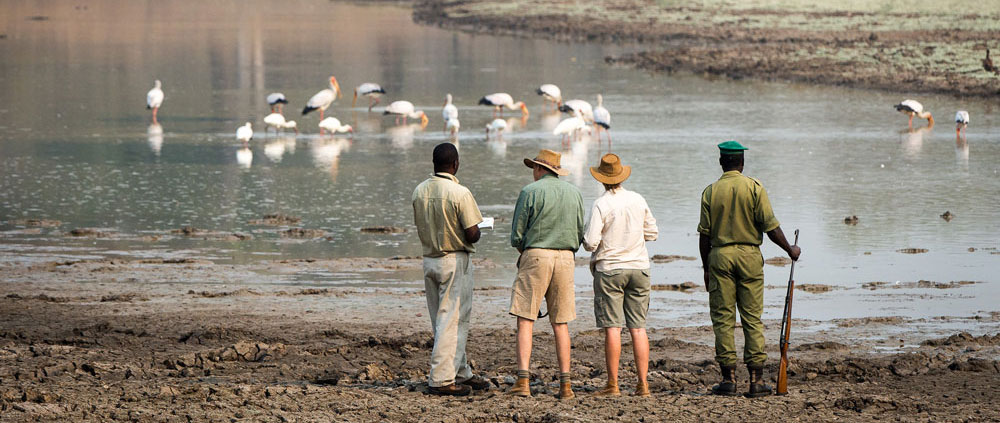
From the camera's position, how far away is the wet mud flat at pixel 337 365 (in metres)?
7.38

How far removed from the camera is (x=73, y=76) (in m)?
34.2

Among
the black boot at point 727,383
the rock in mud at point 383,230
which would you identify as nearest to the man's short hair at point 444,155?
the black boot at point 727,383

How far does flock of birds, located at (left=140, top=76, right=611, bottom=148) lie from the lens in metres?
23.2

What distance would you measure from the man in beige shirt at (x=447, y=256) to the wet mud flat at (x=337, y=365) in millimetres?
240

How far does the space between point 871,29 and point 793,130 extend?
89.6 feet

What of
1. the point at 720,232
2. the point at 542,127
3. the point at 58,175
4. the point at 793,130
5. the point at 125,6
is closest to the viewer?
the point at 720,232

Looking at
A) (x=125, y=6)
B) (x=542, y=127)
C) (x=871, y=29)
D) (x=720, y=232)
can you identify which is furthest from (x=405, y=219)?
(x=125, y=6)

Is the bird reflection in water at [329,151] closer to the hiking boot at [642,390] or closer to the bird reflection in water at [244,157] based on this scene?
the bird reflection in water at [244,157]

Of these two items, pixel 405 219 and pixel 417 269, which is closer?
pixel 417 269

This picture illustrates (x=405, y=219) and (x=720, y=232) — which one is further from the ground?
(x=720, y=232)

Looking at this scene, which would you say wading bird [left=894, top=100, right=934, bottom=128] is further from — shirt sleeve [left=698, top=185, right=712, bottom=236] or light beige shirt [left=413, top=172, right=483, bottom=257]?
light beige shirt [left=413, top=172, right=483, bottom=257]

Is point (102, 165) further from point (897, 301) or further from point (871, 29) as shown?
point (871, 29)

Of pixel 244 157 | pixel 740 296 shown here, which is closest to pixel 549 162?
pixel 740 296

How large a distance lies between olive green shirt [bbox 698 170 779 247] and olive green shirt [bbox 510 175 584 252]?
2.56 ft
